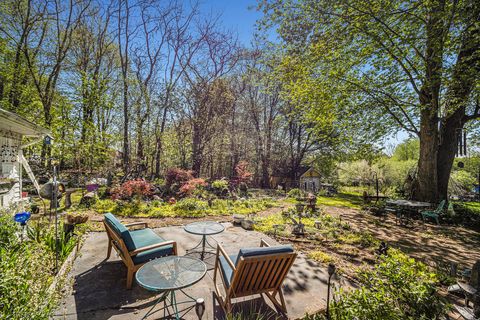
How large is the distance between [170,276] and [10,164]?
17.5 feet

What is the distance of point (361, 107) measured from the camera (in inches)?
373

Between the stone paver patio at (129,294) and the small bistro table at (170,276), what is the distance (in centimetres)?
28

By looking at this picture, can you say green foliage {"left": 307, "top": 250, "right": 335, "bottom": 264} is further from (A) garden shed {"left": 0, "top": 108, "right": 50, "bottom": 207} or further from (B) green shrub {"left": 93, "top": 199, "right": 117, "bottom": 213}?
(B) green shrub {"left": 93, "top": 199, "right": 117, "bottom": 213}

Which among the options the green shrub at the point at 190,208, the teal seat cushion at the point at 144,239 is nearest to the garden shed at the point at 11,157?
the teal seat cushion at the point at 144,239

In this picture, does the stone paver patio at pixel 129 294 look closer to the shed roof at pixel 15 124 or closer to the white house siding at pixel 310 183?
the shed roof at pixel 15 124

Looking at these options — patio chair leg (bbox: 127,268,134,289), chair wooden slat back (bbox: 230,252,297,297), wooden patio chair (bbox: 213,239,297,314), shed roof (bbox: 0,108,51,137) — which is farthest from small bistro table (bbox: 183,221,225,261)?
shed roof (bbox: 0,108,51,137)

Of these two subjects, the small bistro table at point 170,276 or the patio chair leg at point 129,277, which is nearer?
the small bistro table at point 170,276

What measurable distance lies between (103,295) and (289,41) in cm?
974

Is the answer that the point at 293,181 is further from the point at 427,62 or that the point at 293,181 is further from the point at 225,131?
the point at 427,62

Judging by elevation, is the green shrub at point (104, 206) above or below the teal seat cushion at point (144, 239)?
below

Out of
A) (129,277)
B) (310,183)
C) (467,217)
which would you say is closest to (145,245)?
(129,277)

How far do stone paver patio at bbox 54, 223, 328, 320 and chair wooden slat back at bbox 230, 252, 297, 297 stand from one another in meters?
0.32

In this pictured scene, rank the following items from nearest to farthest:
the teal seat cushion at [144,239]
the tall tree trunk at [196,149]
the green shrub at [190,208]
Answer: the teal seat cushion at [144,239] → the green shrub at [190,208] → the tall tree trunk at [196,149]

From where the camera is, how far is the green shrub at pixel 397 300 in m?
1.83
